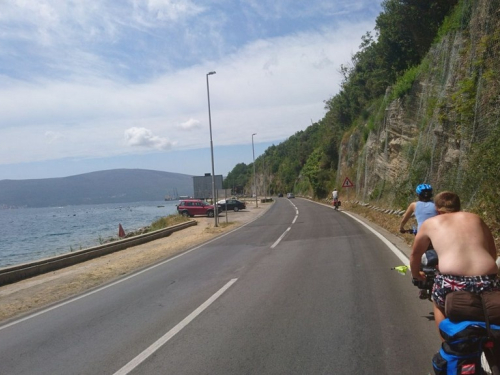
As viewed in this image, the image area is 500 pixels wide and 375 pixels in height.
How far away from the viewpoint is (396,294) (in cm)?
751

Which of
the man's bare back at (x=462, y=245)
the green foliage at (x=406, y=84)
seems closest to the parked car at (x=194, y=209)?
the green foliage at (x=406, y=84)

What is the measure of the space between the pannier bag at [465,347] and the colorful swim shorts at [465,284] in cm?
29

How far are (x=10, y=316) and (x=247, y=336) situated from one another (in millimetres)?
5565

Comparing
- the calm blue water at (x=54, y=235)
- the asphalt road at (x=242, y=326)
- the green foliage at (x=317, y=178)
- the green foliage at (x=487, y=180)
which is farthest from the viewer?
the green foliage at (x=317, y=178)

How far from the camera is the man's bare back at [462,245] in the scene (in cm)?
332

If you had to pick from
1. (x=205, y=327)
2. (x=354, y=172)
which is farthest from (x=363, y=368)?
(x=354, y=172)

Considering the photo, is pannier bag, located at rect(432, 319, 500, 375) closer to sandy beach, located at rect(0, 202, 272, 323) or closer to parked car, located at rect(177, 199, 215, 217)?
sandy beach, located at rect(0, 202, 272, 323)

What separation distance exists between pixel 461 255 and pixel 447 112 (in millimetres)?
18992

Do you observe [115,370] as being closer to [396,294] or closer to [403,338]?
[403,338]

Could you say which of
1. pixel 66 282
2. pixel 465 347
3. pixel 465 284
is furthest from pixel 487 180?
pixel 66 282

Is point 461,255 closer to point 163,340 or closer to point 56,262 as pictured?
point 163,340

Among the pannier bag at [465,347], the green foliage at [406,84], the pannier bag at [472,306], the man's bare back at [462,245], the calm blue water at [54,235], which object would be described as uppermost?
the green foliage at [406,84]

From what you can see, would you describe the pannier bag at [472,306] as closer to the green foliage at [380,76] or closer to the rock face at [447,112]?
the rock face at [447,112]

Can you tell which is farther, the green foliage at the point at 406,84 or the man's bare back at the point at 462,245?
the green foliage at the point at 406,84
